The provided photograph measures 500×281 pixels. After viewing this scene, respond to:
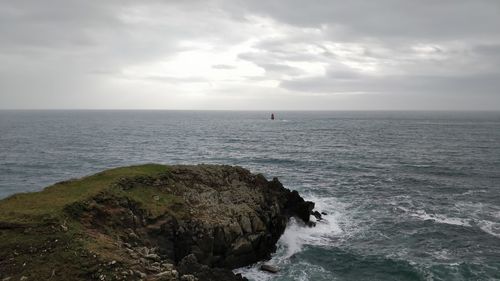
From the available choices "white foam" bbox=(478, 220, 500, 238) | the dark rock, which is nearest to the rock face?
the dark rock

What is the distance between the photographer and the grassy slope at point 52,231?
19.6 metres

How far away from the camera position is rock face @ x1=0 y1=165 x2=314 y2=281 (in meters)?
20.4

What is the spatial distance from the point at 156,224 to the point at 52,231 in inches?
295

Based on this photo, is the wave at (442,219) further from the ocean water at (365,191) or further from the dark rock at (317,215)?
→ the dark rock at (317,215)

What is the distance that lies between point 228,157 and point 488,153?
191 feet

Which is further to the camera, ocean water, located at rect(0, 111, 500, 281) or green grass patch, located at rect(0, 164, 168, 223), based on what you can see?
ocean water, located at rect(0, 111, 500, 281)

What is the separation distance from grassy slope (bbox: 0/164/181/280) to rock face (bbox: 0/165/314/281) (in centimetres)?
5

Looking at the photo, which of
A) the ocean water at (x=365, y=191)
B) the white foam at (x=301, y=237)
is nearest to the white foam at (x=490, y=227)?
the ocean water at (x=365, y=191)

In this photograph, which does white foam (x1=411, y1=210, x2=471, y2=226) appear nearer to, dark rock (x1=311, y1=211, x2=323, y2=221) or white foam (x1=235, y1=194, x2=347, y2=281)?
white foam (x1=235, y1=194, x2=347, y2=281)

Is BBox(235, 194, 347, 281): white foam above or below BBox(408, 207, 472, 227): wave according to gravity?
below

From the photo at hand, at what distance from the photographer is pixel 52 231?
22781 mm

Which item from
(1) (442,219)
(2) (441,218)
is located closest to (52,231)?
(1) (442,219)

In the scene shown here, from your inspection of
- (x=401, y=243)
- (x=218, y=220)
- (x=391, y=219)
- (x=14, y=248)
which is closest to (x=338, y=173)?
(x=391, y=219)

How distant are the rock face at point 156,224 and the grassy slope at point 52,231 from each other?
0.18 ft
